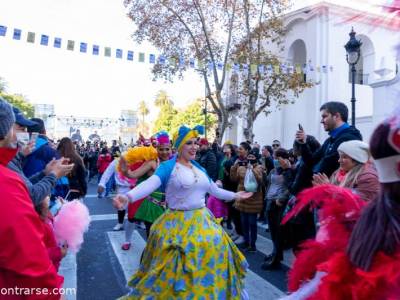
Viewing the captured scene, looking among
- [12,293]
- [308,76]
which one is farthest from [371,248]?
[308,76]

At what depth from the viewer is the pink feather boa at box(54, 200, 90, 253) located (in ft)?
8.72

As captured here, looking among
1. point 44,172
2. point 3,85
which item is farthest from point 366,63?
point 3,85

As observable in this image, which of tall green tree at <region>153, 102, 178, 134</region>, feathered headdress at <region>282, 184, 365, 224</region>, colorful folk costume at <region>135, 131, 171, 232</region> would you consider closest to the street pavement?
colorful folk costume at <region>135, 131, 171, 232</region>

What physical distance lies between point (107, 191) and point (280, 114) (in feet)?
44.5

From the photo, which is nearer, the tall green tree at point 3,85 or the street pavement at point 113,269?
the street pavement at point 113,269

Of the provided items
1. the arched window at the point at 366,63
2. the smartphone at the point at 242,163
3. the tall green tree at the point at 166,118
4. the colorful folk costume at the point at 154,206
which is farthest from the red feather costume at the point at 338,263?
the tall green tree at the point at 166,118

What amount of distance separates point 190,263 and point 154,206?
191 centimetres

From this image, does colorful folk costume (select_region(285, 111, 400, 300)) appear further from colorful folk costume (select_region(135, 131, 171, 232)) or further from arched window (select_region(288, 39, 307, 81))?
arched window (select_region(288, 39, 307, 81))

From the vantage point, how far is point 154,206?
4.94 m

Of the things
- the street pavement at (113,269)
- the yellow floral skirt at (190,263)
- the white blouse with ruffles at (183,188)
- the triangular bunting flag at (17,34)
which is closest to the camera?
the yellow floral skirt at (190,263)

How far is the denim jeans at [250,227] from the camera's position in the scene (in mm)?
6055

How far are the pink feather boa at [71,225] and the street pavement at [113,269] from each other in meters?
1.64

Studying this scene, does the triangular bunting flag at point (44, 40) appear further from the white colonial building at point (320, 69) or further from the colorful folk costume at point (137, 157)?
the white colonial building at point (320, 69)

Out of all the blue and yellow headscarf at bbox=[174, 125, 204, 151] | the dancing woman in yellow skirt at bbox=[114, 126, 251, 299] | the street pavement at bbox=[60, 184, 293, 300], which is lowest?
the street pavement at bbox=[60, 184, 293, 300]
